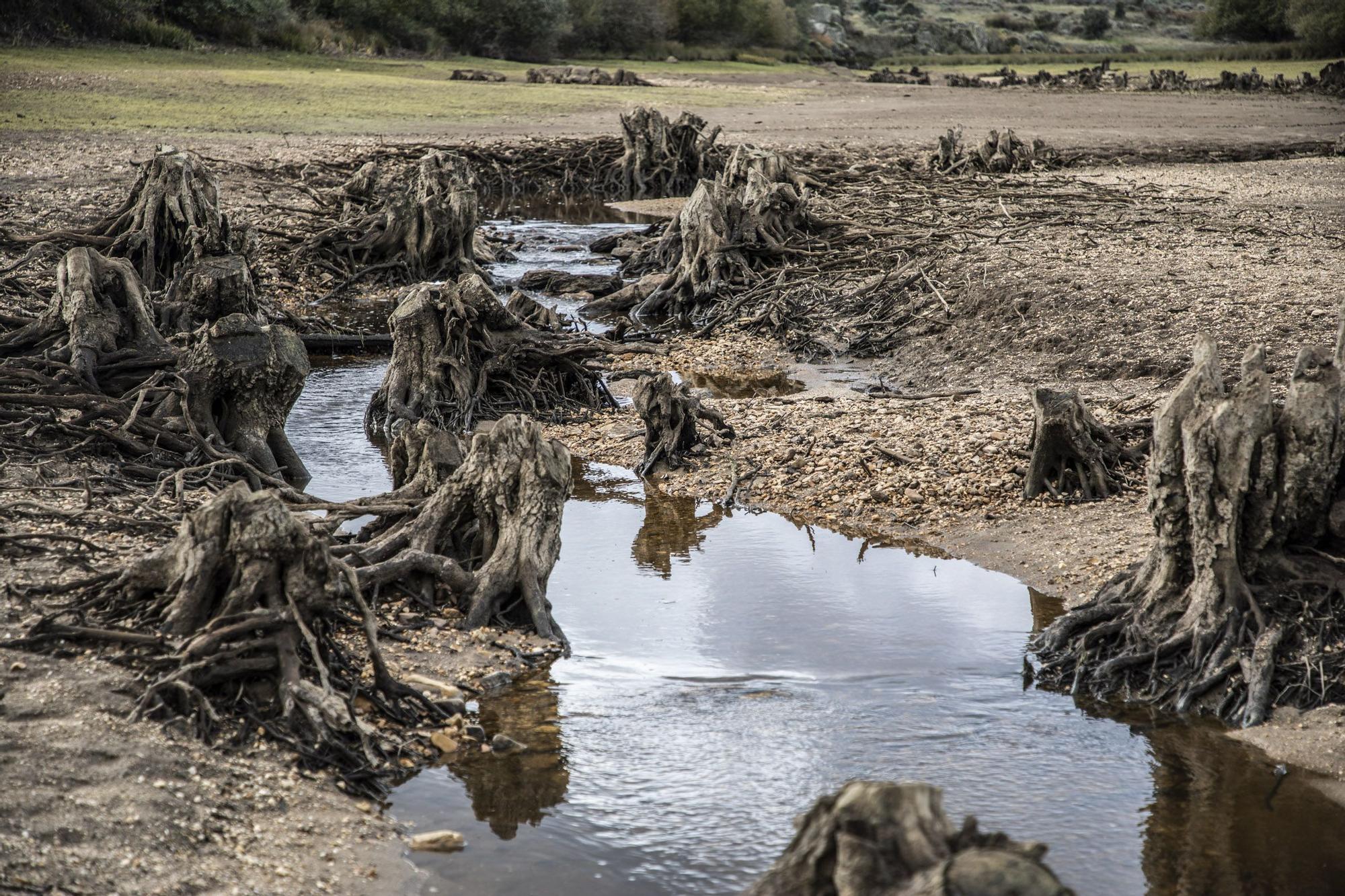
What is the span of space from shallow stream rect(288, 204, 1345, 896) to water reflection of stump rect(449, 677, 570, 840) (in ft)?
0.04

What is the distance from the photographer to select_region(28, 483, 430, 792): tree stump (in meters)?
5.45

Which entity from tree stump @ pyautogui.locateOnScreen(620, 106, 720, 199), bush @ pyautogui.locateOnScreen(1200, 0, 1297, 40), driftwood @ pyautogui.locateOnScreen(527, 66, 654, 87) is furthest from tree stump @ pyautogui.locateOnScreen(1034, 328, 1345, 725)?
bush @ pyautogui.locateOnScreen(1200, 0, 1297, 40)

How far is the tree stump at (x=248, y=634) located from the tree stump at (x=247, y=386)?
11.1 feet

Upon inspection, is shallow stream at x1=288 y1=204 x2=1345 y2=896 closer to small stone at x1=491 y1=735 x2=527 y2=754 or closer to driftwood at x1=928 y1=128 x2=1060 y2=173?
small stone at x1=491 y1=735 x2=527 y2=754

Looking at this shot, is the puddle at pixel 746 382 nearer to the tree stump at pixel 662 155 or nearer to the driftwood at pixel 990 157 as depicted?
the driftwood at pixel 990 157

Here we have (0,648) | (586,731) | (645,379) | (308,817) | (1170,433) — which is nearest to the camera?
(308,817)

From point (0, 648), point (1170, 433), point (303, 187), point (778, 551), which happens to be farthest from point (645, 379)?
point (303, 187)

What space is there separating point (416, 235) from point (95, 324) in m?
6.98

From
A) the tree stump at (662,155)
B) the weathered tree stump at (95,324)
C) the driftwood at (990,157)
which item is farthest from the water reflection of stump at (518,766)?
the tree stump at (662,155)

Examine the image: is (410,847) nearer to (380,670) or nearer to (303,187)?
(380,670)

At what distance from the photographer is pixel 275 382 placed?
9594mm

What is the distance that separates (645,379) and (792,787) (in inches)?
204

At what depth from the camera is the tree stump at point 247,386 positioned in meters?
9.34

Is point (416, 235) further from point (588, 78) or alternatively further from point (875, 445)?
point (588, 78)
